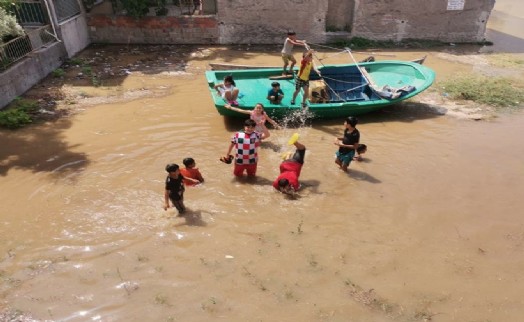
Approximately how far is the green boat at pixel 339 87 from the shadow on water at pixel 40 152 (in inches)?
115

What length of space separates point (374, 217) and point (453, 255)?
115 cm

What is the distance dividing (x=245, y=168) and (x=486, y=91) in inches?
289

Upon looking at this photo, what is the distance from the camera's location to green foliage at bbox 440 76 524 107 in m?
→ 9.67

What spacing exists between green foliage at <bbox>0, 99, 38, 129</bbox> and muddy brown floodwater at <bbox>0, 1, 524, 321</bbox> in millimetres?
273

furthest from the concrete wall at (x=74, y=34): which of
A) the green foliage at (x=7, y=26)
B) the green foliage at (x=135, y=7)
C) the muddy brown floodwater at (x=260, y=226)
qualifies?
the muddy brown floodwater at (x=260, y=226)

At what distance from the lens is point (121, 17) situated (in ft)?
43.4

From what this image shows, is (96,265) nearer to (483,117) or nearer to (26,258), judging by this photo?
(26,258)

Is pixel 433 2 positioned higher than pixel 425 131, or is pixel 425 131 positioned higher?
pixel 433 2

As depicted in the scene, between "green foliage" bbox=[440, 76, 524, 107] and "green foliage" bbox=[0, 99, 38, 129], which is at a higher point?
"green foliage" bbox=[0, 99, 38, 129]

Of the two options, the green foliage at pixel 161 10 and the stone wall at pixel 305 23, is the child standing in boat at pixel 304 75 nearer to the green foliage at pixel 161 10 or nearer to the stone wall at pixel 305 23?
the stone wall at pixel 305 23

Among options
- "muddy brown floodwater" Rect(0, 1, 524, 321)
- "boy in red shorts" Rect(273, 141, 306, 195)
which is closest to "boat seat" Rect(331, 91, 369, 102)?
"muddy brown floodwater" Rect(0, 1, 524, 321)

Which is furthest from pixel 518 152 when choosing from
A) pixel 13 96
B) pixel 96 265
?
pixel 13 96

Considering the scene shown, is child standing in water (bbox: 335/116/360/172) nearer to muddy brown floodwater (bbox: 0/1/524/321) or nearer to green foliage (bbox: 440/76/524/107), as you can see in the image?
muddy brown floodwater (bbox: 0/1/524/321)

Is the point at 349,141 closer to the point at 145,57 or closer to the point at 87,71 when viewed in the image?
the point at 87,71
